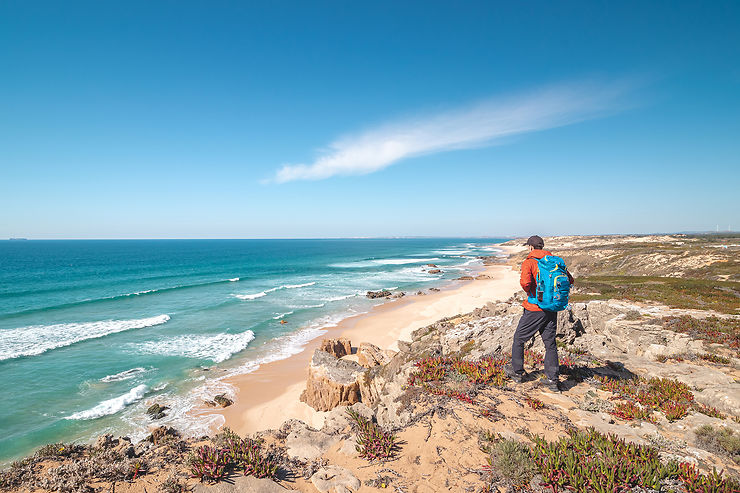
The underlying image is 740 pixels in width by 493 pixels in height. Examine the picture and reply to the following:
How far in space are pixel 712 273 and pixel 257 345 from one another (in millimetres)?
37212

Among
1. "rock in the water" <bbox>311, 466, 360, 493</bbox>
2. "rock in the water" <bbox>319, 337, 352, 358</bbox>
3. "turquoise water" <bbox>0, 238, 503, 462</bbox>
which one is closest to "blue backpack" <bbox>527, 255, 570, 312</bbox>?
"rock in the water" <bbox>311, 466, 360, 493</bbox>

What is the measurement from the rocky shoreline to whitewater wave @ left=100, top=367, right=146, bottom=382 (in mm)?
11467

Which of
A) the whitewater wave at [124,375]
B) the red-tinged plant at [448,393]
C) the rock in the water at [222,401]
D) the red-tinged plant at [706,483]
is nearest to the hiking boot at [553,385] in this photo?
the red-tinged plant at [448,393]

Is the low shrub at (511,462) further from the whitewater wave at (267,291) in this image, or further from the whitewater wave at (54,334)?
the whitewater wave at (267,291)

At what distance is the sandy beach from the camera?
12.3 m

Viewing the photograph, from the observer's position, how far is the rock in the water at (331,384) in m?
11.5

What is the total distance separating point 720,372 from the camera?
23.9 feet

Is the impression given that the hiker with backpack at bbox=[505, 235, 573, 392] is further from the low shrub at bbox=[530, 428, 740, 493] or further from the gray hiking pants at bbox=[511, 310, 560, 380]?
the low shrub at bbox=[530, 428, 740, 493]

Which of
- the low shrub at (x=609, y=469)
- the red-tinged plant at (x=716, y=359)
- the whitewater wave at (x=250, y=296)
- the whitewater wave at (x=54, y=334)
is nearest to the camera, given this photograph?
the low shrub at (x=609, y=469)

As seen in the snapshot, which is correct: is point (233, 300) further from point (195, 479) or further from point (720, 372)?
point (720, 372)

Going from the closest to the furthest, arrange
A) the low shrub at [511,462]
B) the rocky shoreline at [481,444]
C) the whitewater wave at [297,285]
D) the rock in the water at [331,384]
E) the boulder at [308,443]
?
the low shrub at [511,462]
the rocky shoreline at [481,444]
the boulder at [308,443]
the rock in the water at [331,384]
the whitewater wave at [297,285]

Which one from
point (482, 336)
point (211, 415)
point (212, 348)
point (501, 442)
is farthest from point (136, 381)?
point (501, 442)

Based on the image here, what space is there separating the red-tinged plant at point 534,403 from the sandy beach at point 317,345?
25.9 feet

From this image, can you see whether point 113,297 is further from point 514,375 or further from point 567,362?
point 567,362
